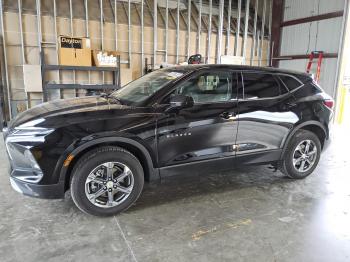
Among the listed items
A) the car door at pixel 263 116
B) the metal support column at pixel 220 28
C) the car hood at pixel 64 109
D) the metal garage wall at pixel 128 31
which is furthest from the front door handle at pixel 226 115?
the metal support column at pixel 220 28

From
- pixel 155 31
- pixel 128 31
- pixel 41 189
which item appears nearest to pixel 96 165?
pixel 41 189

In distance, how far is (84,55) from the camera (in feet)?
22.2

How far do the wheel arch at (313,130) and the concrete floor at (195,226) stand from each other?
21.7 inches

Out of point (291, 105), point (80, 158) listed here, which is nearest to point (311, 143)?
point (291, 105)

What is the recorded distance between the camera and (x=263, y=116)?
324 centimetres

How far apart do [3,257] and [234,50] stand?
904 centimetres

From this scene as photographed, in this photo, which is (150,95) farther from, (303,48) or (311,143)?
(303,48)

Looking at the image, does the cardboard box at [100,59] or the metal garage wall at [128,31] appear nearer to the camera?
the metal garage wall at [128,31]

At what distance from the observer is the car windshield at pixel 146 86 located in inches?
115

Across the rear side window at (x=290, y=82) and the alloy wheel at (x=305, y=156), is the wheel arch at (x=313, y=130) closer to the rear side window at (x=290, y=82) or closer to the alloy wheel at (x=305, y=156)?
the alloy wheel at (x=305, y=156)

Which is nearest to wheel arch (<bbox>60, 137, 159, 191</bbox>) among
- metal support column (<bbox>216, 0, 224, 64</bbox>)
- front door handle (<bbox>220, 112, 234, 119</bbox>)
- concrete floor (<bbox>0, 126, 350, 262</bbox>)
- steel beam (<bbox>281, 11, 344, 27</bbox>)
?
concrete floor (<bbox>0, 126, 350, 262</bbox>)

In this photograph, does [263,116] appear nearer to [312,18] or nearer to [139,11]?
[139,11]

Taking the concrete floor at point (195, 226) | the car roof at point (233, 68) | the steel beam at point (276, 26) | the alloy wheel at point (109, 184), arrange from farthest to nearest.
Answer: the steel beam at point (276, 26) < the car roof at point (233, 68) < the alloy wheel at point (109, 184) < the concrete floor at point (195, 226)

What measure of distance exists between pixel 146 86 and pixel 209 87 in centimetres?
69
